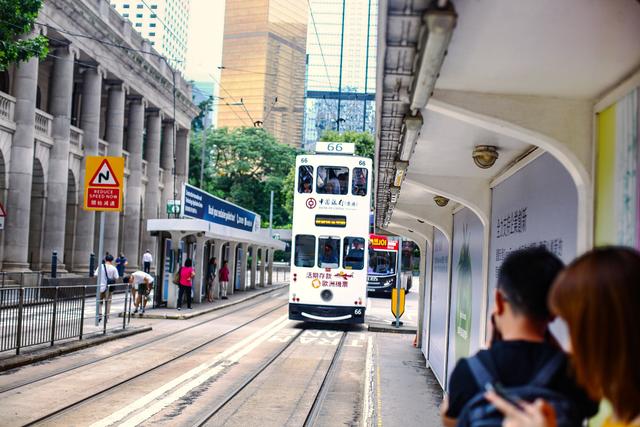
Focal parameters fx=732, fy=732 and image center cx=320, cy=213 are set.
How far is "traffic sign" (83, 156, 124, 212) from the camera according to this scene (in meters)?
15.8

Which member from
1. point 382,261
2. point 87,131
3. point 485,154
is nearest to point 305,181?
point 485,154

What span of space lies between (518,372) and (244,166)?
6399 centimetres

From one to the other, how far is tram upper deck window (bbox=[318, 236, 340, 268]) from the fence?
25.0 ft

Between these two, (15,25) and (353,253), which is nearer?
(15,25)

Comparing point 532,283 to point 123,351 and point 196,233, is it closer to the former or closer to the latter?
point 123,351

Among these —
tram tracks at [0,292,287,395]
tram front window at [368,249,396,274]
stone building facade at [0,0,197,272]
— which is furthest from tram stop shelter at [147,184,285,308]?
tram front window at [368,249,396,274]

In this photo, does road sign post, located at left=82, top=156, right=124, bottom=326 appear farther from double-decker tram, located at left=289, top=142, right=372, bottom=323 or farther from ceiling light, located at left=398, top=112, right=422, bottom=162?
ceiling light, located at left=398, top=112, right=422, bottom=162

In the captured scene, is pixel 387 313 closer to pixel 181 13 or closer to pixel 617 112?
pixel 617 112

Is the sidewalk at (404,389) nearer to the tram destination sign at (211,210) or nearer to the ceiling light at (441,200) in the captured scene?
the ceiling light at (441,200)

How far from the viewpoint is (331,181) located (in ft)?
67.3

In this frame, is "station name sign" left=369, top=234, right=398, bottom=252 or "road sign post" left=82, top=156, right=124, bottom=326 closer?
"road sign post" left=82, top=156, right=124, bottom=326

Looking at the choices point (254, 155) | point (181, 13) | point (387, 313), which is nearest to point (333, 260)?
point (387, 313)

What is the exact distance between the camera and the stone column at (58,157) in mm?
30078

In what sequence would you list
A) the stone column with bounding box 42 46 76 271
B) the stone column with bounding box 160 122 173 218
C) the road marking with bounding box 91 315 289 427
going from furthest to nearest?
the stone column with bounding box 160 122 173 218, the stone column with bounding box 42 46 76 271, the road marking with bounding box 91 315 289 427
